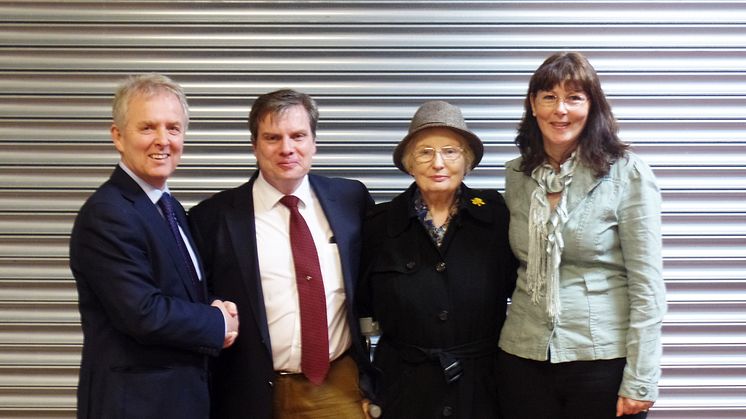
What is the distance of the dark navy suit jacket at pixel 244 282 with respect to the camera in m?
2.43

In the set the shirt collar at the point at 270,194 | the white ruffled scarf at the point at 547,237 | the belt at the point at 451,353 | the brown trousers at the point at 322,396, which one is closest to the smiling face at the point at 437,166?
the white ruffled scarf at the point at 547,237

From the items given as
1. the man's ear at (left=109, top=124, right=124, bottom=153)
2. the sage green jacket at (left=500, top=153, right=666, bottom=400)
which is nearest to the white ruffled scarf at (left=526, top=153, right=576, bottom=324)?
the sage green jacket at (left=500, top=153, right=666, bottom=400)

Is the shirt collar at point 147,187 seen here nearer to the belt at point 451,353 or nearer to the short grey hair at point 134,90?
the short grey hair at point 134,90

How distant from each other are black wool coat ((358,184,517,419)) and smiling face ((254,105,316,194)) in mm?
422

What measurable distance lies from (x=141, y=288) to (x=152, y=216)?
241mm

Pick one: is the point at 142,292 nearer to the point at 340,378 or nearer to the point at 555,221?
the point at 340,378

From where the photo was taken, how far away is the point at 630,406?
85.2 inches

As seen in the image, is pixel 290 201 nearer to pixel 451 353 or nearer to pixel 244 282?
pixel 244 282

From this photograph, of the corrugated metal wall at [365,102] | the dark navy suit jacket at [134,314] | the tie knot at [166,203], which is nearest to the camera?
the dark navy suit jacket at [134,314]

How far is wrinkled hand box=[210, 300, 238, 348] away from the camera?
2.26 meters

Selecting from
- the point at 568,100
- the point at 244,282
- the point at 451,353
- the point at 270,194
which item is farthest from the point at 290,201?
the point at 568,100

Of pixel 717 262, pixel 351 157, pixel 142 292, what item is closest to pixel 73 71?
pixel 351 157

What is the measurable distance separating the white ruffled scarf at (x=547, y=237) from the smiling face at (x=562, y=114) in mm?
78

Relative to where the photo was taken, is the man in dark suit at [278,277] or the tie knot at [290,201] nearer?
the man in dark suit at [278,277]
